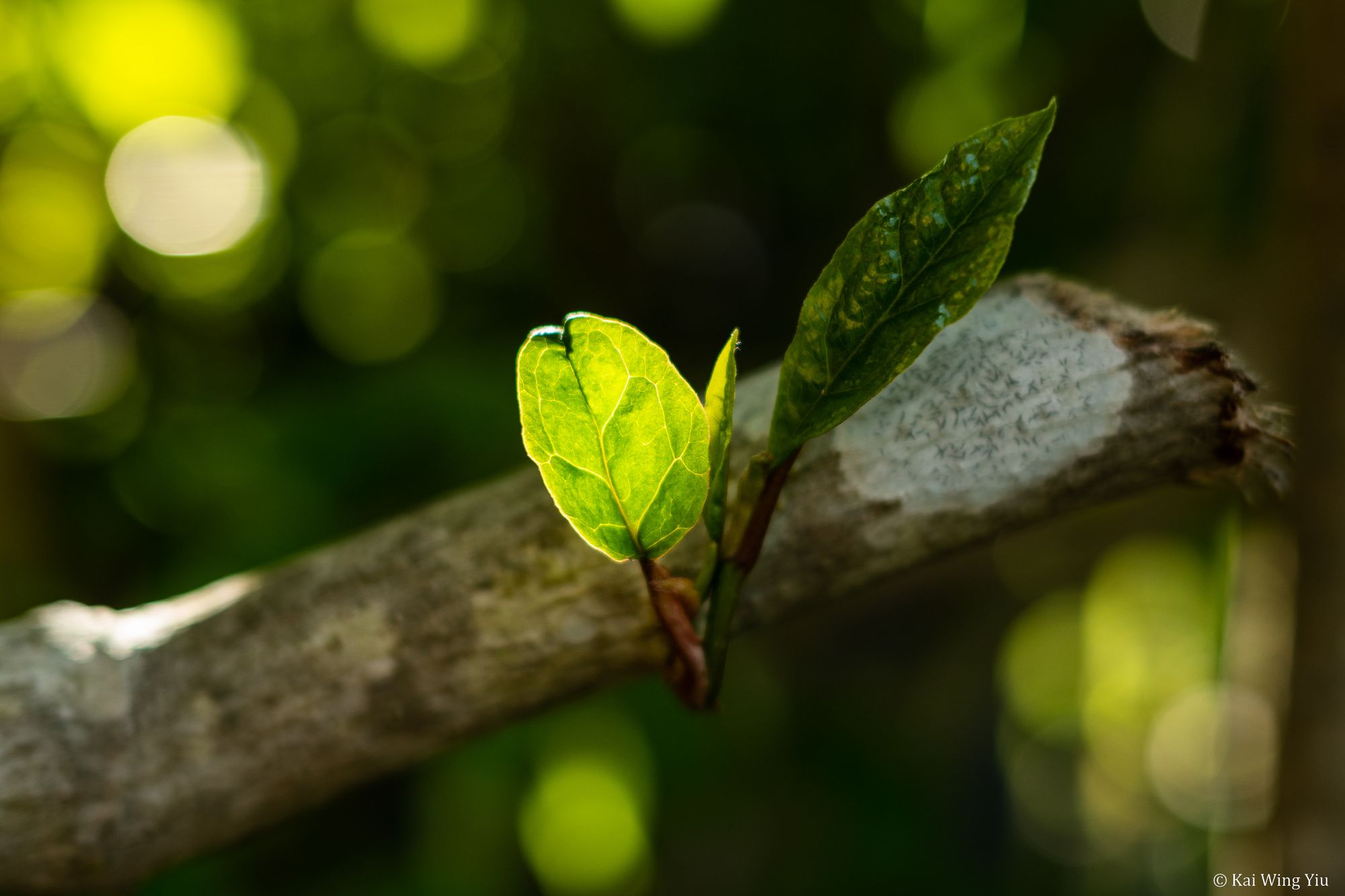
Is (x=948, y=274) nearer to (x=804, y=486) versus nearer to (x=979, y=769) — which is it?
(x=804, y=486)

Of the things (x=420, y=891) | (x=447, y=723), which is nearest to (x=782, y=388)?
(x=447, y=723)

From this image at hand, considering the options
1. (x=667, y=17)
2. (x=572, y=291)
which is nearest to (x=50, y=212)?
(x=572, y=291)

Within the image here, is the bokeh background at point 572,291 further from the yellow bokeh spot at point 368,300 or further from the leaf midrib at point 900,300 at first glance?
the leaf midrib at point 900,300

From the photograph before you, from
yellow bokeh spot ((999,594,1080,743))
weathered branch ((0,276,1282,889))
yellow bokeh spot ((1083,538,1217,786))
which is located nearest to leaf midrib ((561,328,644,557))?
weathered branch ((0,276,1282,889))

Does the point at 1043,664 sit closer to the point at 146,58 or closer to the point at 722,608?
the point at 722,608

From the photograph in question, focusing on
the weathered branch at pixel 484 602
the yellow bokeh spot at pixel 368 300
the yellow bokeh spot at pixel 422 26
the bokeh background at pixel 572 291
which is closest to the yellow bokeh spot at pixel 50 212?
the bokeh background at pixel 572 291
